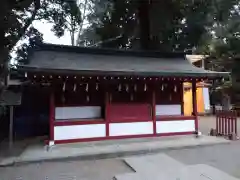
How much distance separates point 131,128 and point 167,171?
3508mm

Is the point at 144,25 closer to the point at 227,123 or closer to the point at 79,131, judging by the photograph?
the point at 227,123

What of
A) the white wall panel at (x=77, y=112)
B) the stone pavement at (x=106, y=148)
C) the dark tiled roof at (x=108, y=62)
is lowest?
the stone pavement at (x=106, y=148)

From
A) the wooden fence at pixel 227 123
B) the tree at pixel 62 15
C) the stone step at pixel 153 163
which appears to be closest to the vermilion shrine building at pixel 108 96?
the wooden fence at pixel 227 123

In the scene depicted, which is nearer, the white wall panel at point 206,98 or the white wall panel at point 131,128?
the white wall panel at point 131,128

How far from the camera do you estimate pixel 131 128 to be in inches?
372

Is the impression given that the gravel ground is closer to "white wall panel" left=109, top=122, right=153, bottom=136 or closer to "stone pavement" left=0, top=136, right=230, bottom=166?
"stone pavement" left=0, top=136, right=230, bottom=166

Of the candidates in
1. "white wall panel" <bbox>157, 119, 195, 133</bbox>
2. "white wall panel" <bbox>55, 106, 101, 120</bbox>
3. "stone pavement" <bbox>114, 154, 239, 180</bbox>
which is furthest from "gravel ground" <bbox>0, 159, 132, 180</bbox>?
"white wall panel" <bbox>157, 119, 195, 133</bbox>

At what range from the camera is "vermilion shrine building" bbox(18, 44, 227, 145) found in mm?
8578

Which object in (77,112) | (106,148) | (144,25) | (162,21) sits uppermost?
(144,25)

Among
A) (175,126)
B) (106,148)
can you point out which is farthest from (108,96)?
(175,126)

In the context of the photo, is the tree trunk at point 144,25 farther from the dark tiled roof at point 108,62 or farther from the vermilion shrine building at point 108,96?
the vermilion shrine building at point 108,96

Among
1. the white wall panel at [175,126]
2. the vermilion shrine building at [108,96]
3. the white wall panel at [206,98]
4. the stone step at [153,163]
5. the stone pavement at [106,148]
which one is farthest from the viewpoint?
the white wall panel at [206,98]

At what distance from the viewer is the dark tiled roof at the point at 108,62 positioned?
8312mm

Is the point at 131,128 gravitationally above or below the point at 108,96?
below
